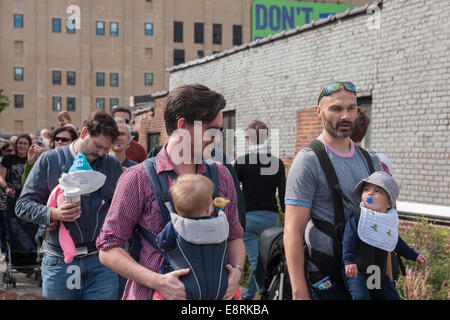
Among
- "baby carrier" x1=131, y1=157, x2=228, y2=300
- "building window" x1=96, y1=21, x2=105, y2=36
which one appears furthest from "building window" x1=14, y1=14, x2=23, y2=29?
"baby carrier" x1=131, y1=157, x2=228, y2=300

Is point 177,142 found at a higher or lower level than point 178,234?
higher

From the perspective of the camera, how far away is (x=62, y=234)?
4070mm

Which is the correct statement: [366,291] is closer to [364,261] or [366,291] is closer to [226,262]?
[364,261]

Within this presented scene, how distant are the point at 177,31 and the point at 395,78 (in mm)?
63472

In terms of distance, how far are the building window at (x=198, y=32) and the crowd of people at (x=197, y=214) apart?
227 ft

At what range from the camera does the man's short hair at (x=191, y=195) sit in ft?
7.89

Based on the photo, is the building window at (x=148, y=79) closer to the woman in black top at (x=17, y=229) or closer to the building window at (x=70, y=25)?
the building window at (x=70, y=25)

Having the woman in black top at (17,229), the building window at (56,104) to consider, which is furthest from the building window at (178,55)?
the woman in black top at (17,229)

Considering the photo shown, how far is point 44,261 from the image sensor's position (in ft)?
13.7

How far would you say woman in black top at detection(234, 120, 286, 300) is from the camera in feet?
22.6

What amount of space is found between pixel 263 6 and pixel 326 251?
32.5 meters

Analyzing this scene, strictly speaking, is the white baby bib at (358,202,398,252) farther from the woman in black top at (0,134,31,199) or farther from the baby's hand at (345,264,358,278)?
the woman in black top at (0,134,31,199)

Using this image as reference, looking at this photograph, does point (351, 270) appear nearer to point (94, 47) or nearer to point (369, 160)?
point (369, 160)

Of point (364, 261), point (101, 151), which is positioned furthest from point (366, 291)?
point (101, 151)
